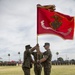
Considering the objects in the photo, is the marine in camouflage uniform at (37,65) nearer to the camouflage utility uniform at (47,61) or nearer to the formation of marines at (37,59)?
the formation of marines at (37,59)

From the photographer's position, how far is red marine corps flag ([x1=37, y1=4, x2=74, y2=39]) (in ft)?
42.4

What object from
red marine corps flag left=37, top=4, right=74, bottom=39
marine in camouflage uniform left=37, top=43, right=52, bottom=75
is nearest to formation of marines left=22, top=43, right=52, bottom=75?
marine in camouflage uniform left=37, top=43, right=52, bottom=75

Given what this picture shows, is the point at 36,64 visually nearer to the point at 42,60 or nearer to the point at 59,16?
the point at 42,60

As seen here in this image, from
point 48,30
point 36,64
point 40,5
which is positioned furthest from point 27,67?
point 40,5

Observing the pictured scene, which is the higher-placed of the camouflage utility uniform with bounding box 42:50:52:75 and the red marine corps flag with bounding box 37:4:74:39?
the red marine corps flag with bounding box 37:4:74:39

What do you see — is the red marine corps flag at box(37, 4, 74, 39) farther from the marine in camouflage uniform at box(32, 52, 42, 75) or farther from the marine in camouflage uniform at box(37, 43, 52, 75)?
the marine in camouflage uniform at box(32, 52, 42, 75)

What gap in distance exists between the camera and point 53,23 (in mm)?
13039

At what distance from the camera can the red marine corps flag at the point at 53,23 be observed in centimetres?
1293

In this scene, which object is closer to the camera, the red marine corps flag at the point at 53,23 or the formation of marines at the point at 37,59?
the formation of marines at the point at 37,59

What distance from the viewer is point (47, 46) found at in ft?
42.6

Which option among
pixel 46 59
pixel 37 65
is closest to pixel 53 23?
pixel 46 59

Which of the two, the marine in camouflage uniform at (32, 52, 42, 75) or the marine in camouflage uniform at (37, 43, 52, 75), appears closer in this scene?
the marine in camouflage uniform at (32, 52, 42, 75)

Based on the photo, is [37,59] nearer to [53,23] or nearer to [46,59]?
[46,59]

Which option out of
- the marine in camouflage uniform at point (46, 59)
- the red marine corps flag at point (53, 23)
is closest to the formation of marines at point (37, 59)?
the marine in camouflage uniform at point (46, 59)
